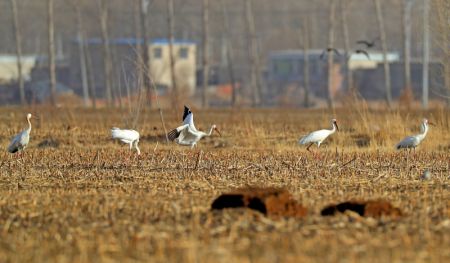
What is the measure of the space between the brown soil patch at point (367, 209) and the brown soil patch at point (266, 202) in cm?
26

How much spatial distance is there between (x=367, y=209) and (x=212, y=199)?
2075 millimetres

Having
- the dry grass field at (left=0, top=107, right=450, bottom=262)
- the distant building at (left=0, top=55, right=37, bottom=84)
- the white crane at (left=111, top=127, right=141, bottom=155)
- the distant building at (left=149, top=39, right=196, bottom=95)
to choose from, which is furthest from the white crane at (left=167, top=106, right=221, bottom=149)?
the distant building at (left=0, top=55, right=37, bottom=84)

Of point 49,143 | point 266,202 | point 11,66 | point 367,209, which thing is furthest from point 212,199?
point 11,66

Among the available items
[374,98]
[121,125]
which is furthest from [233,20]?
[121,125]

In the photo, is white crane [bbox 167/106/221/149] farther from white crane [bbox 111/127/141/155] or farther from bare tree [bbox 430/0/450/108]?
bare tree [bbox 430/0/450/108]

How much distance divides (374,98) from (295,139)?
3922 centimetres

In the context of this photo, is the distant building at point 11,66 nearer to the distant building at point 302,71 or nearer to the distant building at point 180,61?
the distant building at point 180,61

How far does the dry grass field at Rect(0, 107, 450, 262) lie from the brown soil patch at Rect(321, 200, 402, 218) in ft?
0.56

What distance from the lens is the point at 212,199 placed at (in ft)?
38.7

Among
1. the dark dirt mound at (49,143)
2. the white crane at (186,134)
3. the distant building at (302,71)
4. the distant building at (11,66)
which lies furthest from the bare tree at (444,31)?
the distant building at (11,66)

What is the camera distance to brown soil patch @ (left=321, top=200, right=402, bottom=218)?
1027 cm

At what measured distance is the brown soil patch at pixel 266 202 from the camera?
10219mm

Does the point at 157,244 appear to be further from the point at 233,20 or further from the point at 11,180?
the point at 233,20

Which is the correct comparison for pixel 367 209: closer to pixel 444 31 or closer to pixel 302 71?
pixel 444 31
